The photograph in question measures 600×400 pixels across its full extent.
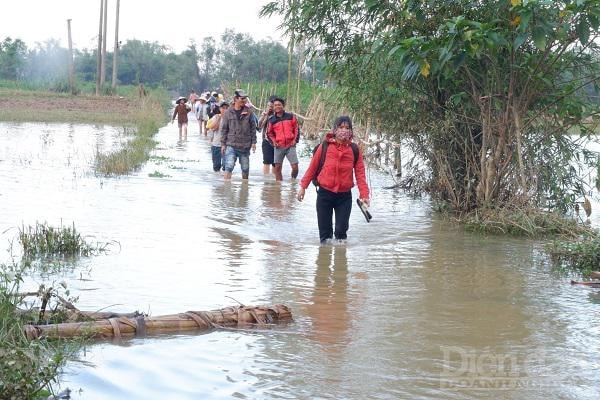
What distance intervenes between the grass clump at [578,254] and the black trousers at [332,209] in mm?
2154

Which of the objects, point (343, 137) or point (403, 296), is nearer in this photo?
point (403, 296)

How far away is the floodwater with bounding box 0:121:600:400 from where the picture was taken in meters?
5.38

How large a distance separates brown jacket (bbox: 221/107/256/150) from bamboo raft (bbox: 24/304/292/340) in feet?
31.7

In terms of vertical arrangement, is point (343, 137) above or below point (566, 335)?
above

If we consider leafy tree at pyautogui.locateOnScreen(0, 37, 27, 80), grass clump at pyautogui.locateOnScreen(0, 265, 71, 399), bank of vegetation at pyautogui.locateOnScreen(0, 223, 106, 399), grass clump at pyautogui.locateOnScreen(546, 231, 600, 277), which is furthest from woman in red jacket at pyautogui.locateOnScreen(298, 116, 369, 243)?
leafy tree at pyautogui.locateOnScreen(0, 37, 27, 80)

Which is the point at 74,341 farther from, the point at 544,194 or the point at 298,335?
the point at 544,194

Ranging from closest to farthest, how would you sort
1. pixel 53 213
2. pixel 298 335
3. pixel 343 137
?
pixel 298 335 → pixel 343 137 → pixel 53 213

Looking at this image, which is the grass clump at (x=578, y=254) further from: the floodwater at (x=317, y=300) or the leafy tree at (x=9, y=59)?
the leafy tree at (x=9, y=59)

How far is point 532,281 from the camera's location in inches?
337

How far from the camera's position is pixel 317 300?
755 cm

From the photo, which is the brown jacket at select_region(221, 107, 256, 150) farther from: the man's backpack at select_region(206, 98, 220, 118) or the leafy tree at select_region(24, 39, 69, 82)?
the leafy tree at select_region(24, 39, 69, 82)

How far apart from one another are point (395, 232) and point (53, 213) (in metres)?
4.13

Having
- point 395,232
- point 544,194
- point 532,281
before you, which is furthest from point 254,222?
point 532,281

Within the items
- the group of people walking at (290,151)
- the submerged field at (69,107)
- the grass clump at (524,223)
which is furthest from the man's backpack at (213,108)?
the submerged field at (69,107)
